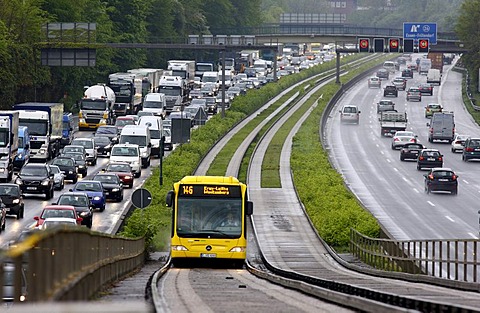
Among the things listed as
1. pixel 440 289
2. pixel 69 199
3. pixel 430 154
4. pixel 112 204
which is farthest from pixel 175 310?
pixel 430 154

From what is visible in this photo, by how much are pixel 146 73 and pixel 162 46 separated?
132 inches

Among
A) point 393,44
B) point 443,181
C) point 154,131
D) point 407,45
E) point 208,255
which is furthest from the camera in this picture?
point 407,45

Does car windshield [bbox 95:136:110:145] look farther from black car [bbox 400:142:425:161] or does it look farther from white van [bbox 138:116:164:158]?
black car [bbox 400:142:425:161]

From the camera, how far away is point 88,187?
50531 mm

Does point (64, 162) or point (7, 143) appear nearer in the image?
point (7, 143)

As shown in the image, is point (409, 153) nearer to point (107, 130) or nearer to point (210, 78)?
point (107, 130)

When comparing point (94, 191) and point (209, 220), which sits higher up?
point (209, 220)

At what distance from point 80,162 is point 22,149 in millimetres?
2927

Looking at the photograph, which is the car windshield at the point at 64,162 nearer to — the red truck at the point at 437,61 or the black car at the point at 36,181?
the black car at the point at 36,181

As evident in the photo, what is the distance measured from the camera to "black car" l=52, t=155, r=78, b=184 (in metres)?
59.6

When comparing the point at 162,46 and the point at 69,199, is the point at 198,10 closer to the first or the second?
the point at 162,46

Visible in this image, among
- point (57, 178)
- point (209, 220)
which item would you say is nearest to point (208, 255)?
point (209, 220)

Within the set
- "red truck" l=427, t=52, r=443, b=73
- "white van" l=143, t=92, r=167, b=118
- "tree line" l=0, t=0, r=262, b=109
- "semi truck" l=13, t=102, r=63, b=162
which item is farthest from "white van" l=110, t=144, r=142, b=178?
"red truck" l=427, t=52, r=443, b=73

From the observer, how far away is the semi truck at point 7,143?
56562 millimetres
